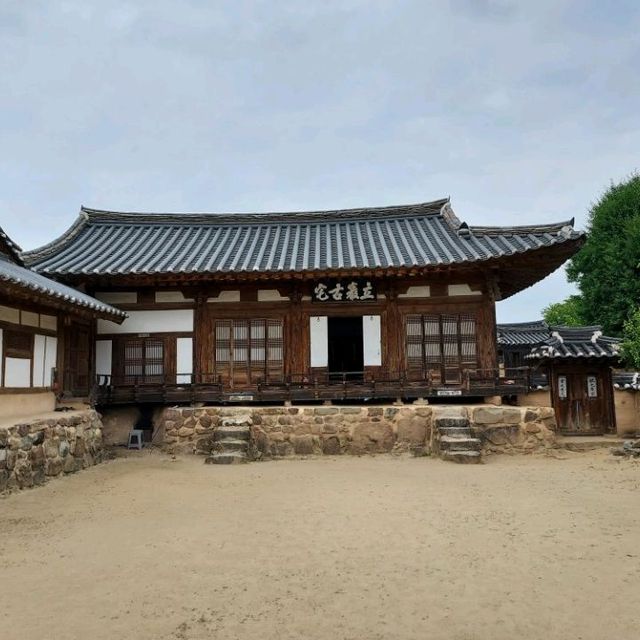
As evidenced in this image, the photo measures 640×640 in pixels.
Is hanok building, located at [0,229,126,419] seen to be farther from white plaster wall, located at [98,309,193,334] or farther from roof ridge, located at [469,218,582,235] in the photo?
roof ridge, located at [469,218,582,235]

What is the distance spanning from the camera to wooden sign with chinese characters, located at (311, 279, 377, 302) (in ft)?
49.0

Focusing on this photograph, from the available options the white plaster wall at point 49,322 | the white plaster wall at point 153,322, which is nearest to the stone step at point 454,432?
the white plaster wall at point 153,322

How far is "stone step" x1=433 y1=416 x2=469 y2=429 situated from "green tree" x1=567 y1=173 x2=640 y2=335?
55.0 feet

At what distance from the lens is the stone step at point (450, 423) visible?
12172 mm

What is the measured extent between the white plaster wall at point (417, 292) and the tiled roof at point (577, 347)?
4.76 m

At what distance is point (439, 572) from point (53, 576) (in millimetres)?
3784

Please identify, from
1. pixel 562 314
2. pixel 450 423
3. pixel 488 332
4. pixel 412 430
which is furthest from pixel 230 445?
pixel 562 314

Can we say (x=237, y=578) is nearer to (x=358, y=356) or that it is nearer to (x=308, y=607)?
(x=308, y=607)

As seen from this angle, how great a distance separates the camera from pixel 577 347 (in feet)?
55.9

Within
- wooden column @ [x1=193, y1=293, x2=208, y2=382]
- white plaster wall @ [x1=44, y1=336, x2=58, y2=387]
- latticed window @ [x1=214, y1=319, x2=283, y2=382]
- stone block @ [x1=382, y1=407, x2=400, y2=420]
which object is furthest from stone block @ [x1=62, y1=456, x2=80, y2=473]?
stone block @ [x1=382, y1=407, x2=400, y2=420]

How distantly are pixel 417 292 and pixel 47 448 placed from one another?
32.7 feet

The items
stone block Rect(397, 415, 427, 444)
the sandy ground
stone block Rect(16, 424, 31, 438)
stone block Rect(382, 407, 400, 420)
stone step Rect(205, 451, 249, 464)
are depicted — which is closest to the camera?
the sandy ground

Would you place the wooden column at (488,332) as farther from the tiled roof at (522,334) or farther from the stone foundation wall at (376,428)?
the tiled roof at (522,334)

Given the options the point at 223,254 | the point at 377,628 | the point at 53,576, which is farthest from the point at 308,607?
the point at 223,254
